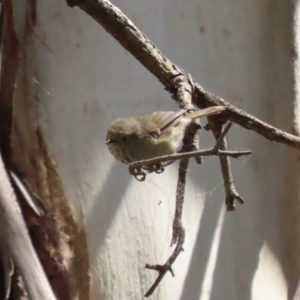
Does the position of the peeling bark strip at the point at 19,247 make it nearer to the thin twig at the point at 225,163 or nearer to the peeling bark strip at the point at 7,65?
the peeling bark strip at the point at 7,65

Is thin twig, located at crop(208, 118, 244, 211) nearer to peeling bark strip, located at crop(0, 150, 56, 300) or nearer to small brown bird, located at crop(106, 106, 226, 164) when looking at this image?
small brown bird, located at crop(106, 106, 226, 164)

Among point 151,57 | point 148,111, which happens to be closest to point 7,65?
point 148,111

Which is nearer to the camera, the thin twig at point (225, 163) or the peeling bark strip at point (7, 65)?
the thin twig at point (225, 163)

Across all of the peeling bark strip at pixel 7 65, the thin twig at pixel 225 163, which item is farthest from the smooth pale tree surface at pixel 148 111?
the thin twig at pixel 225 163

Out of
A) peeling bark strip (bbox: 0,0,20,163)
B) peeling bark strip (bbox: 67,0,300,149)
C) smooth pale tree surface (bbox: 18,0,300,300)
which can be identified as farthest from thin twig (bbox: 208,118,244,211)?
peeling bark strip (bbox: 0,0,20,163)

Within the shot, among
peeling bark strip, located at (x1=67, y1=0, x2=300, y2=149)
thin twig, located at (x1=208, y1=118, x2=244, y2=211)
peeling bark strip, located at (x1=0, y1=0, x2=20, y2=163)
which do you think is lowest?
thin twig, located at (x1=208, y1=118, x2=244, y2=211)

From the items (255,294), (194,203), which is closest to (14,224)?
(194,203)
